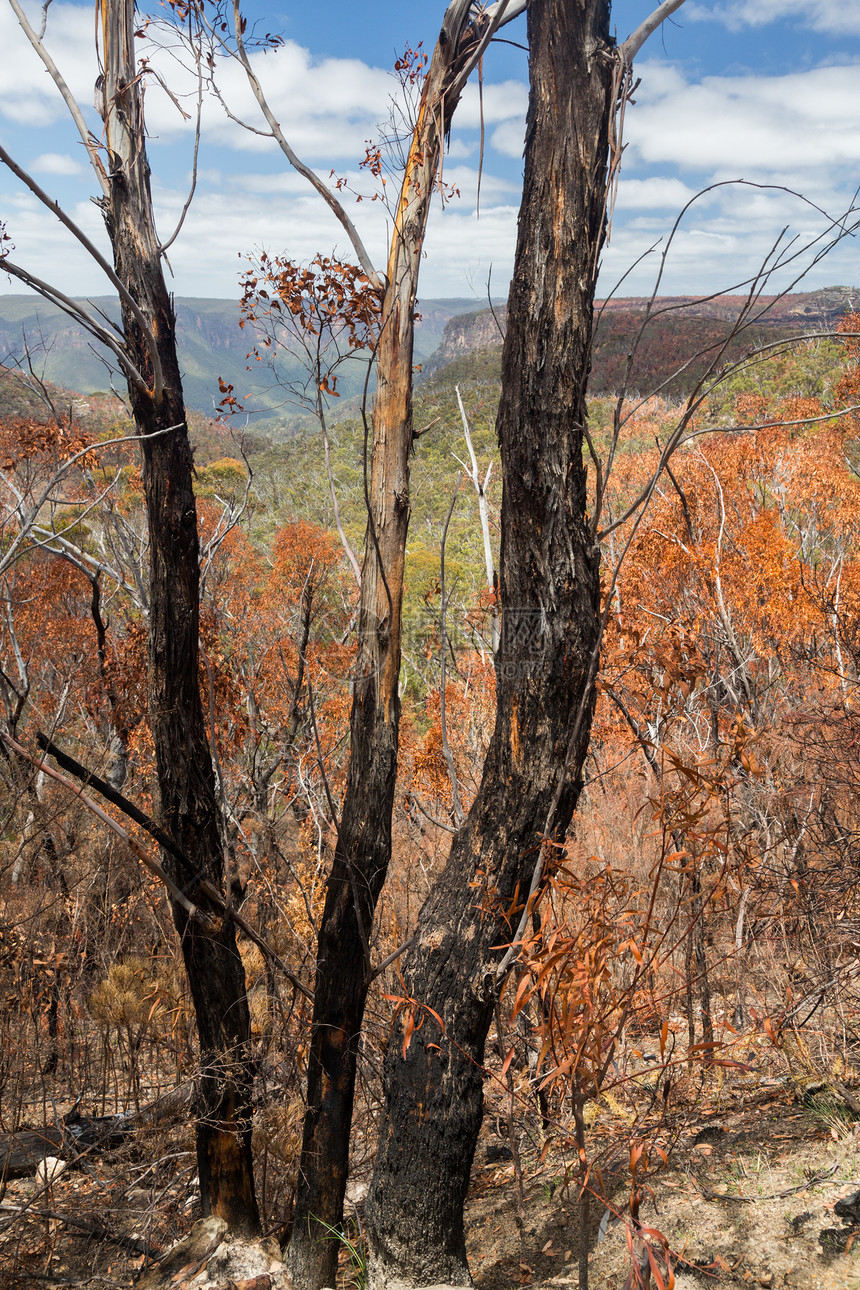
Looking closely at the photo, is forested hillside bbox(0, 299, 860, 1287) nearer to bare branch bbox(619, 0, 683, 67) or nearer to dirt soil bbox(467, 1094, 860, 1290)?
dirt soil bbox(467, 1094, 860, 1290)

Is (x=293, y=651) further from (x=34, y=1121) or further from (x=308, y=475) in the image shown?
(x=308, y=475)

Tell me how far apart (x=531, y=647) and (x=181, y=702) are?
130 centimetres

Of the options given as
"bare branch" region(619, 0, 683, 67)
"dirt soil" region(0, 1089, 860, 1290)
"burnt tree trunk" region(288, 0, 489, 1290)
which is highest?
"bare branch" region(619, 0, 683, 67)

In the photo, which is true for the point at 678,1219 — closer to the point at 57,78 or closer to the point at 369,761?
Answer: the point at 369,761

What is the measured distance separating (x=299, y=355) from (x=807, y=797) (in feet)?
14.8

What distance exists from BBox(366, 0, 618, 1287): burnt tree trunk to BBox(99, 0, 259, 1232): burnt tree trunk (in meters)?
0.73

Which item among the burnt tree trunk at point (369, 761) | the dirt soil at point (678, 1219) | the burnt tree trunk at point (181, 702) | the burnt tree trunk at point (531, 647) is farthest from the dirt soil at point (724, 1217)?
the burnt tree trunk at point (181, 702)

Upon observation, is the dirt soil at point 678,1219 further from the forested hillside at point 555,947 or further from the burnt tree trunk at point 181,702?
the burnt tree trunk at point 181,702

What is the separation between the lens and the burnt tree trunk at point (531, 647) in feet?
7.32

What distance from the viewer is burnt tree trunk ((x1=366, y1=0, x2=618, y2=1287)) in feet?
7.32

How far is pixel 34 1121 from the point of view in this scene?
5.03 m

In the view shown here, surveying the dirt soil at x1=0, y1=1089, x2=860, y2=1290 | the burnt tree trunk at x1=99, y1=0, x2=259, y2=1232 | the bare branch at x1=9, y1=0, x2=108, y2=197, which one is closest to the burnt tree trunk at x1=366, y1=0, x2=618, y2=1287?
the dirt soil at x1=0, y1=1089, x2=860, y2=1290

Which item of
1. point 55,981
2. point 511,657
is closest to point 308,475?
point 55,981

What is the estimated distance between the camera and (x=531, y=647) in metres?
2.30
